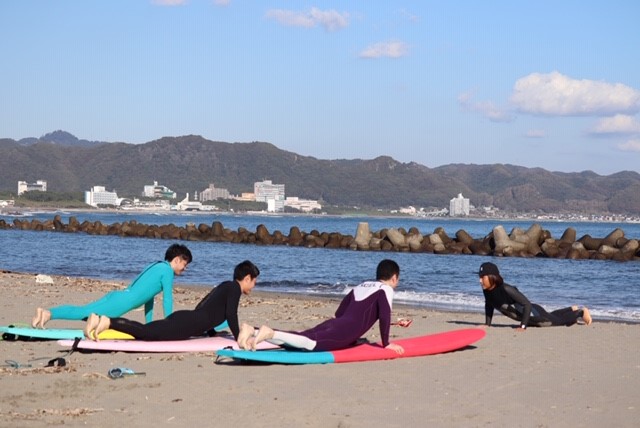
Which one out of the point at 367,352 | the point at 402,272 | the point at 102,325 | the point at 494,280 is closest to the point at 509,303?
the point at 494,280

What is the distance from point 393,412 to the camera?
6.89 meters

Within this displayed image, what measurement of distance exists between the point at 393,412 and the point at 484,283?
4853mm

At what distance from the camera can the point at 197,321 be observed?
9.55 metres

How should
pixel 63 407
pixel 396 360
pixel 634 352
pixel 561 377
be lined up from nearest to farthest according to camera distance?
pixel 63 407, pixel 561 377, pixel 396 360, pixel 634 352

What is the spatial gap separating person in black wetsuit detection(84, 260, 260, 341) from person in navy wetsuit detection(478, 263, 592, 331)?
129 inches

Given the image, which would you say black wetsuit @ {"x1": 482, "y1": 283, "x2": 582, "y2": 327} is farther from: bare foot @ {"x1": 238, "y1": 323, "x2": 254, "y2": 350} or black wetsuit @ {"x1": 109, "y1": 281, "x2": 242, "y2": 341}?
bare foot @ {"x1": 238, "y1": 323, "x2": 254, "y2": 350}

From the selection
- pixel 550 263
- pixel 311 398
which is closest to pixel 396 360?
pixel 311 398

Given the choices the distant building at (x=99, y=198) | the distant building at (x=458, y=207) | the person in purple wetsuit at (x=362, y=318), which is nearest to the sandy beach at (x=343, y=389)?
the person in purple wetsuit at (x=362, y=318)

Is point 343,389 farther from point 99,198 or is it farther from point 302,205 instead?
point 302,205

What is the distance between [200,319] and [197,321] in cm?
4

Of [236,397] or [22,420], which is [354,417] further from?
[22,420]

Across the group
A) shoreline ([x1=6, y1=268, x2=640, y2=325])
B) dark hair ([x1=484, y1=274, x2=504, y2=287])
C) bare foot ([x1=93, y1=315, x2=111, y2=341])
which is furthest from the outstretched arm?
bare foot ([x1=93, y1=315, x2=111, y2=341])

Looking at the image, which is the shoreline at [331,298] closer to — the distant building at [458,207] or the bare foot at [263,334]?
the bare foot at [263,334]

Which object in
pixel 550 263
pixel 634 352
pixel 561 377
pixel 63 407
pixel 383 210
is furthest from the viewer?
pixel 383 210
